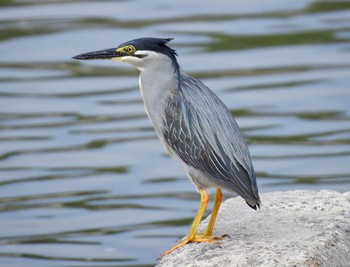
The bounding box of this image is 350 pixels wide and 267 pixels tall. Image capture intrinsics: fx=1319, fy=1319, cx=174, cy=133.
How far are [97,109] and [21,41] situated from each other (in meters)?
3.05

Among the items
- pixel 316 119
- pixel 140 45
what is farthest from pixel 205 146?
pixel 316 119

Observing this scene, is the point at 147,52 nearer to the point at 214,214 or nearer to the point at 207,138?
the point at 207,138

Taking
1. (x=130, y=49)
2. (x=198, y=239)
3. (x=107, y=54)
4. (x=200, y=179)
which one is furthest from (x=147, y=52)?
(x=198, y=239)

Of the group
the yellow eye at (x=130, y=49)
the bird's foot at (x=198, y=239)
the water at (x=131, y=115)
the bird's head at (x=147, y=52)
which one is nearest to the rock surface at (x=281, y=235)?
the bird's foot at (x=198, y=239)

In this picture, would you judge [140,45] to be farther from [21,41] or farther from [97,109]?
[21,41]

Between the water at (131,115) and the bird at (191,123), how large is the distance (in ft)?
11.1

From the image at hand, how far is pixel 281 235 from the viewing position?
7.23 meters

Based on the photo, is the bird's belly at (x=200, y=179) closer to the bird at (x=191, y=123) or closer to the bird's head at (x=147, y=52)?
the bird at (x=191, y=123)

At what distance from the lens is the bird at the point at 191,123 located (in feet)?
24.3

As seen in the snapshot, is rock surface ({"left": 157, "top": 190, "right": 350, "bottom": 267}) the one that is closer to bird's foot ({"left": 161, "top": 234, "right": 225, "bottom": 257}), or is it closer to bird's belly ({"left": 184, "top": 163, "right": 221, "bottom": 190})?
bird's foot ({"left": 161, "top": 234, "right": 225, "bottom": 257})

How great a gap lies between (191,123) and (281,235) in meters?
0.85

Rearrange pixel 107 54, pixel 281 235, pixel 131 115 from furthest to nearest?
pixel 131 115, pixel 107 54, pixel 281 235

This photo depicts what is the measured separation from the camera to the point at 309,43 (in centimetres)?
1650

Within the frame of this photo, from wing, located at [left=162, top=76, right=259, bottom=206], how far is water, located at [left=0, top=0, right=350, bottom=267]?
11.2 feet
